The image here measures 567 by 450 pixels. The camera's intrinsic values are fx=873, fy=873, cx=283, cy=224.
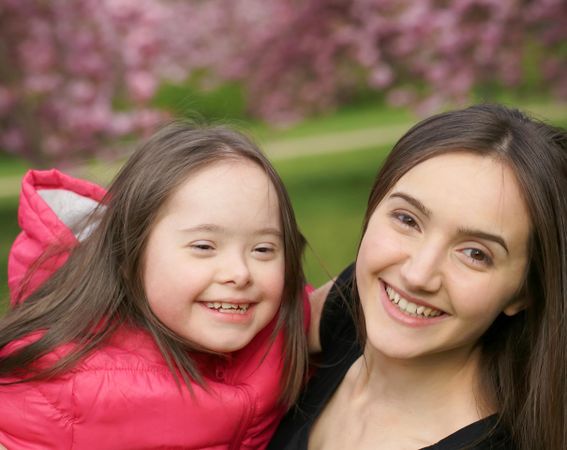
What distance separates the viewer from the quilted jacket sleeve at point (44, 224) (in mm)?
2582

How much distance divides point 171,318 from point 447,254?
75cm

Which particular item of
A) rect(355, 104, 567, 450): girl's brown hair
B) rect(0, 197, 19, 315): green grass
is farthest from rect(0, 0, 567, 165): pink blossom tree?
rect(355, 104, 567, 450): girl's brown hair

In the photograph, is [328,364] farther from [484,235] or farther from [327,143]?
[327,143]

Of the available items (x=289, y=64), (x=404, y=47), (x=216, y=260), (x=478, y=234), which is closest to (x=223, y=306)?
(x=216, y=260)

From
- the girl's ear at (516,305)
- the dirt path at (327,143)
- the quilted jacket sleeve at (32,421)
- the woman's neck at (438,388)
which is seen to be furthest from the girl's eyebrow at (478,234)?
the dirt path at (327,143)

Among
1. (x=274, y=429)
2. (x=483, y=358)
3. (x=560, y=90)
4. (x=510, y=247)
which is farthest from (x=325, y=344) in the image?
(x=560, y=90)

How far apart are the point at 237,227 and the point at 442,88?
14.4 ft

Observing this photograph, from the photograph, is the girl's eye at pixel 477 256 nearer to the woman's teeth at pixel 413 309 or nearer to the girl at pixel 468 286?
the girl at pixel 468 286

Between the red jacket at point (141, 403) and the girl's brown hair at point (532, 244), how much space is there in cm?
63

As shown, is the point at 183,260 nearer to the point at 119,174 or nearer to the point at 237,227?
the point at 237,227

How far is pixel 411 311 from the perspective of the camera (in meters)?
2.12

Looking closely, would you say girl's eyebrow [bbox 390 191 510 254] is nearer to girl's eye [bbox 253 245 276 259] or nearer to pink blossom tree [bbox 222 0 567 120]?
girl's eye [bbox 253 245 276 259]

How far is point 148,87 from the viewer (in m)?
6.60

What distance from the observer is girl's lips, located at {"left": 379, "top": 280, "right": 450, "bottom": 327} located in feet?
6.90
